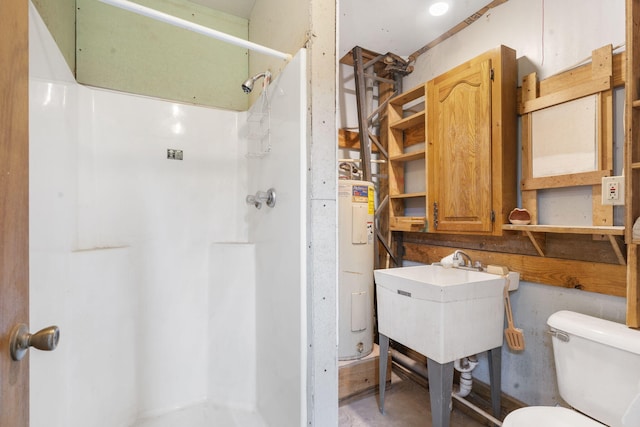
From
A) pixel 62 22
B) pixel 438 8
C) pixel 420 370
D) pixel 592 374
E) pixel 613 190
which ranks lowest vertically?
pixel 420 370

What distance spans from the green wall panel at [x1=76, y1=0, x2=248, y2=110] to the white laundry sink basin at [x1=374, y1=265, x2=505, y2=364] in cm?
155

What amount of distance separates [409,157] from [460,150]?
533mm

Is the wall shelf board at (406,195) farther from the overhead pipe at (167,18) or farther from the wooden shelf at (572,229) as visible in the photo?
the overhead pipe at (167,18)

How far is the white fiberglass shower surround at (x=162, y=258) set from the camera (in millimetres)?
1135

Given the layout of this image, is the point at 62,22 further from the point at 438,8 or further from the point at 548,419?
the point at 548,419

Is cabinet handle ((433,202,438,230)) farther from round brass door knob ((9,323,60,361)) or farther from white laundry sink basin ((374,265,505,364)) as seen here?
round brass door knob ((9,323,60,361))

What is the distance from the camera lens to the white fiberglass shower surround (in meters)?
1.13

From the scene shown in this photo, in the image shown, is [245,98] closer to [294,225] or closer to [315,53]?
[315,53]

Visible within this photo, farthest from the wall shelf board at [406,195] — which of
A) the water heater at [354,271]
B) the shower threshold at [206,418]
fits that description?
the shower threshold at [206,418]

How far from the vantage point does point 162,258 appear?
1.68m

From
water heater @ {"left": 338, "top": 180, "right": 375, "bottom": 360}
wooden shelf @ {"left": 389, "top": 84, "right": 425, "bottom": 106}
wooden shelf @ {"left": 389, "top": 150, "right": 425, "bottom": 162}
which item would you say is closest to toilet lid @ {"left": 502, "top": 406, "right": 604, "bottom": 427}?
water heater @ {"left": 338, "top": 180, "right": 375, "bottom": 360}

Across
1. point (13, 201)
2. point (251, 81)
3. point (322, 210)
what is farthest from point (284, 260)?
point (13, 201)

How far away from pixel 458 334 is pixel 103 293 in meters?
1.75

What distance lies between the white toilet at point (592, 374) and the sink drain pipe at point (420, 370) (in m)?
0.53
